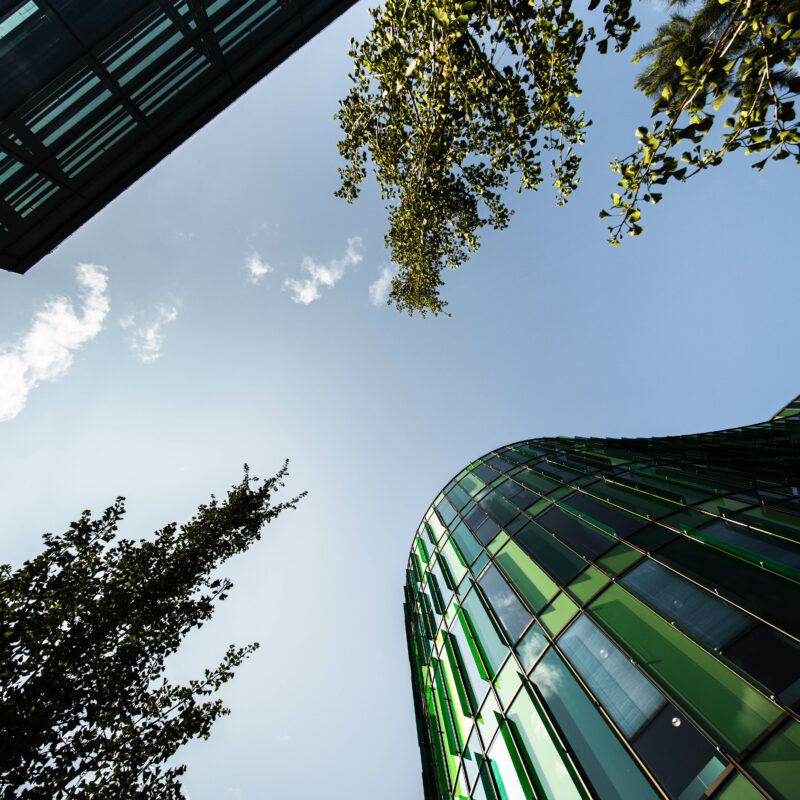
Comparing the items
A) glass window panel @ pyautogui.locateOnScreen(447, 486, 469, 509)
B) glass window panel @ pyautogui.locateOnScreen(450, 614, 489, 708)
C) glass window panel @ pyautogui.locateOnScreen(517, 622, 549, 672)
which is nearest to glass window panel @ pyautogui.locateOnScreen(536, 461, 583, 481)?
glass window panel @ pyautogui.locateOnScreen(447, 486, 469, 509)

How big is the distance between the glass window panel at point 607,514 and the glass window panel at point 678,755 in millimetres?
3308

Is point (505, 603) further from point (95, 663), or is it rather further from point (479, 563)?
point (95, 663)

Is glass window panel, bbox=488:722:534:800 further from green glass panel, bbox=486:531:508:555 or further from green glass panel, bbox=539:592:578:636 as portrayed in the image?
green glass panel, bbox=486:531:508:555

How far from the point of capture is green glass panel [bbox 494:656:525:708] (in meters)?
6.77

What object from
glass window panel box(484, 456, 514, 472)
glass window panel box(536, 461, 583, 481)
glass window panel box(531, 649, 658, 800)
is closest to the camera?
glass window panel box(531, 649, 658, 800)

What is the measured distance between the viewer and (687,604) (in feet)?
17.7

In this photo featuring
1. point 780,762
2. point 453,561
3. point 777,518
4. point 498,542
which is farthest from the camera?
point 453,561

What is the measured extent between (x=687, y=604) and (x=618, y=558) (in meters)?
→ 1.44

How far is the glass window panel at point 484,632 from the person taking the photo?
24.8 ft

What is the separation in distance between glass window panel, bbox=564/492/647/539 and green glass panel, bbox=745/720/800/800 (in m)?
3.63

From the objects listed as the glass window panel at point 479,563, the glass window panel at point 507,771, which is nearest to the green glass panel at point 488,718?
the glass window panel at point 507,771

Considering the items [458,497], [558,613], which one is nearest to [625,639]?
[558,613]

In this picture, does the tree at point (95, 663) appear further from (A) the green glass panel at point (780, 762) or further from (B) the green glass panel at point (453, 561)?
(A) the green glass panel at point (780, 762)

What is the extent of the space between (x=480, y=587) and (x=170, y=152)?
1610 cm
